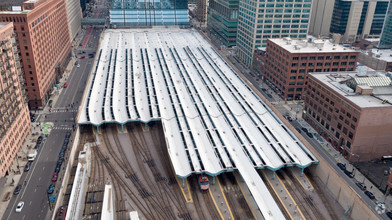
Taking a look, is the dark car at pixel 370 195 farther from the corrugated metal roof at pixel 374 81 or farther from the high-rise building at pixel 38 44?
the high-rise building at pixel 38 44

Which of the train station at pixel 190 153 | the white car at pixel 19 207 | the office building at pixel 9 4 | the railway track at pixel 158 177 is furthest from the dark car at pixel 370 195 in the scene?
the office building at pixel 9 4

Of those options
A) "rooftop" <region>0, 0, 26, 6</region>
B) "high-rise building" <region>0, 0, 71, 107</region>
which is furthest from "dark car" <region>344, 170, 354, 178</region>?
"rooftop" <region>0, 0, 26, 6</region>

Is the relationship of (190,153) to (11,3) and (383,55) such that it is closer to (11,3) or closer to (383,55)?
(11,3)

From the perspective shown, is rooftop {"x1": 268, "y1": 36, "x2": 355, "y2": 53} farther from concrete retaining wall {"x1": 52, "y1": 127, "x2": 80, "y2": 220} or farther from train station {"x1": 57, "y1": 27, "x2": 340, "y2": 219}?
concrete retaining wall {"x1": 52, "y1": 127, "x2": 80, "y2": 220}

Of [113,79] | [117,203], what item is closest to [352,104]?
[117,203]

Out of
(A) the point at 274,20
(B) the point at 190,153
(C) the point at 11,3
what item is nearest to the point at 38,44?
(C) the point at 11,3

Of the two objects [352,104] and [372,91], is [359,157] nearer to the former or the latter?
[352,104]
